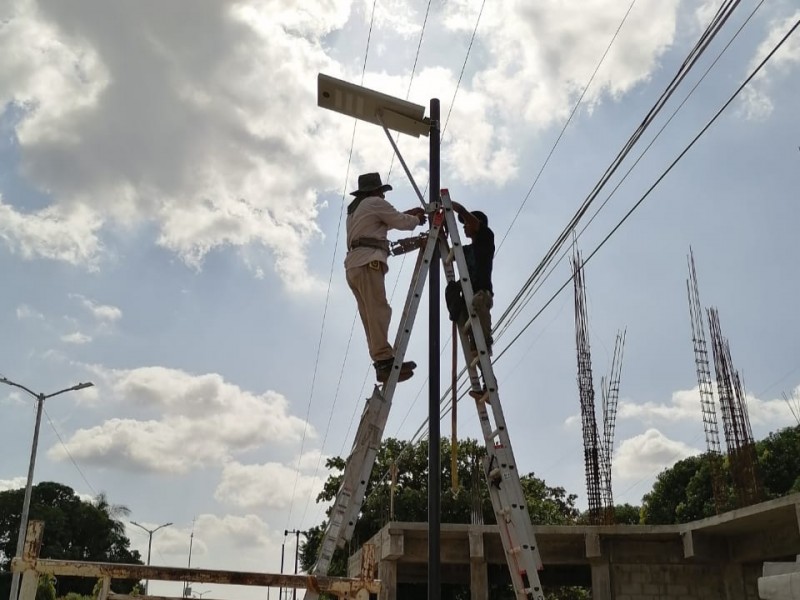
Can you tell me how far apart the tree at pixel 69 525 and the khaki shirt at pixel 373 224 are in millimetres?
50037

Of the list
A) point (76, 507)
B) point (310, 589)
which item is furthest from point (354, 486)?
point (76, 507)

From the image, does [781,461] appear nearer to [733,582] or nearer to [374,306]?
[733,582]

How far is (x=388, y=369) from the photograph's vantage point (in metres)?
6.34

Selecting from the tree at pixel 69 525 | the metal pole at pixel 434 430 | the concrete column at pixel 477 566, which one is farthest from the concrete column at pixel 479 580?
the tree at pixel 69 525

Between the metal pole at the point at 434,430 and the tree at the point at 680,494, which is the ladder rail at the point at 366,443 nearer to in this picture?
the metal pole at the point at 434,430

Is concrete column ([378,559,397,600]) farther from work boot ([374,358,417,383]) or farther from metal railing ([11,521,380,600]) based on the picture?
metal railing ([11,521,380,600])

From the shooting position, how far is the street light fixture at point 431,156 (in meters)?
6.86

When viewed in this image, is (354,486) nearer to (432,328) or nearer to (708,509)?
(432,328)

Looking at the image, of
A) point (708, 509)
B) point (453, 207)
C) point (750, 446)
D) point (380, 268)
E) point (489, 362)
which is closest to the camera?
point (489, 362)

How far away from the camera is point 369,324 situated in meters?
6.47

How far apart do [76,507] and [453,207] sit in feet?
175

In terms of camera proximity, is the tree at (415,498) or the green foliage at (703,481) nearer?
the tree at (415,498)

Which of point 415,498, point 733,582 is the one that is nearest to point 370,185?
point 733,582

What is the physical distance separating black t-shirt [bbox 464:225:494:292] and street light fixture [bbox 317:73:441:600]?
31 cm
